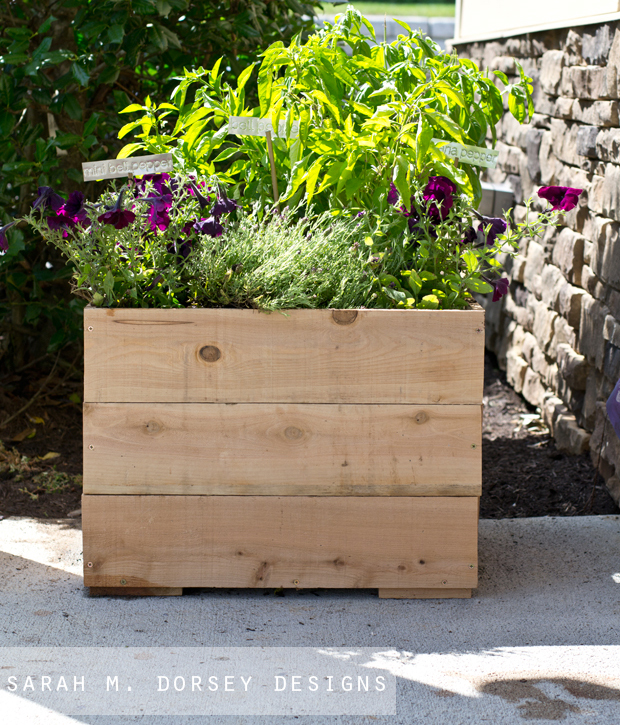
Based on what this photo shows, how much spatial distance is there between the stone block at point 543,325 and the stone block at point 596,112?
2.43 feet

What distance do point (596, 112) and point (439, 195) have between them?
3.36 ft

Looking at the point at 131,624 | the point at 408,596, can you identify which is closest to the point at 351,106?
→ the point at 408,596

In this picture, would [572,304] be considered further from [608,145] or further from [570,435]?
[608,145]

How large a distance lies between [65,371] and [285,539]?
5.72ft

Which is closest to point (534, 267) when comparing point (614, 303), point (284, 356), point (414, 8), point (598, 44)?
point (614, 303)

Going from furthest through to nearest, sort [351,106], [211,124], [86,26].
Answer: [211,124] → [86,26] → [351,106]

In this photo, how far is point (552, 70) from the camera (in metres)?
3.22

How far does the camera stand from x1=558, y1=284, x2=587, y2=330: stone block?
9.64ft

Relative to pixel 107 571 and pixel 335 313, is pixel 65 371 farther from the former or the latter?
pixel 335 313

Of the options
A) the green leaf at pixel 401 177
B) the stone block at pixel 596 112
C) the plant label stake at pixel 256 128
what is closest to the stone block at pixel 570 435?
the stone block at pixel 596 112

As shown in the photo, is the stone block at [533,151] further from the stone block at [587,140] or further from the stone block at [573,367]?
the stone block at [573,367]

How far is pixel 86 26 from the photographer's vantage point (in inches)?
102

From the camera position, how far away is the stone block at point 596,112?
2.59m

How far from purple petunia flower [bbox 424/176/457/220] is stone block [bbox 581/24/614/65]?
994 millimetres
